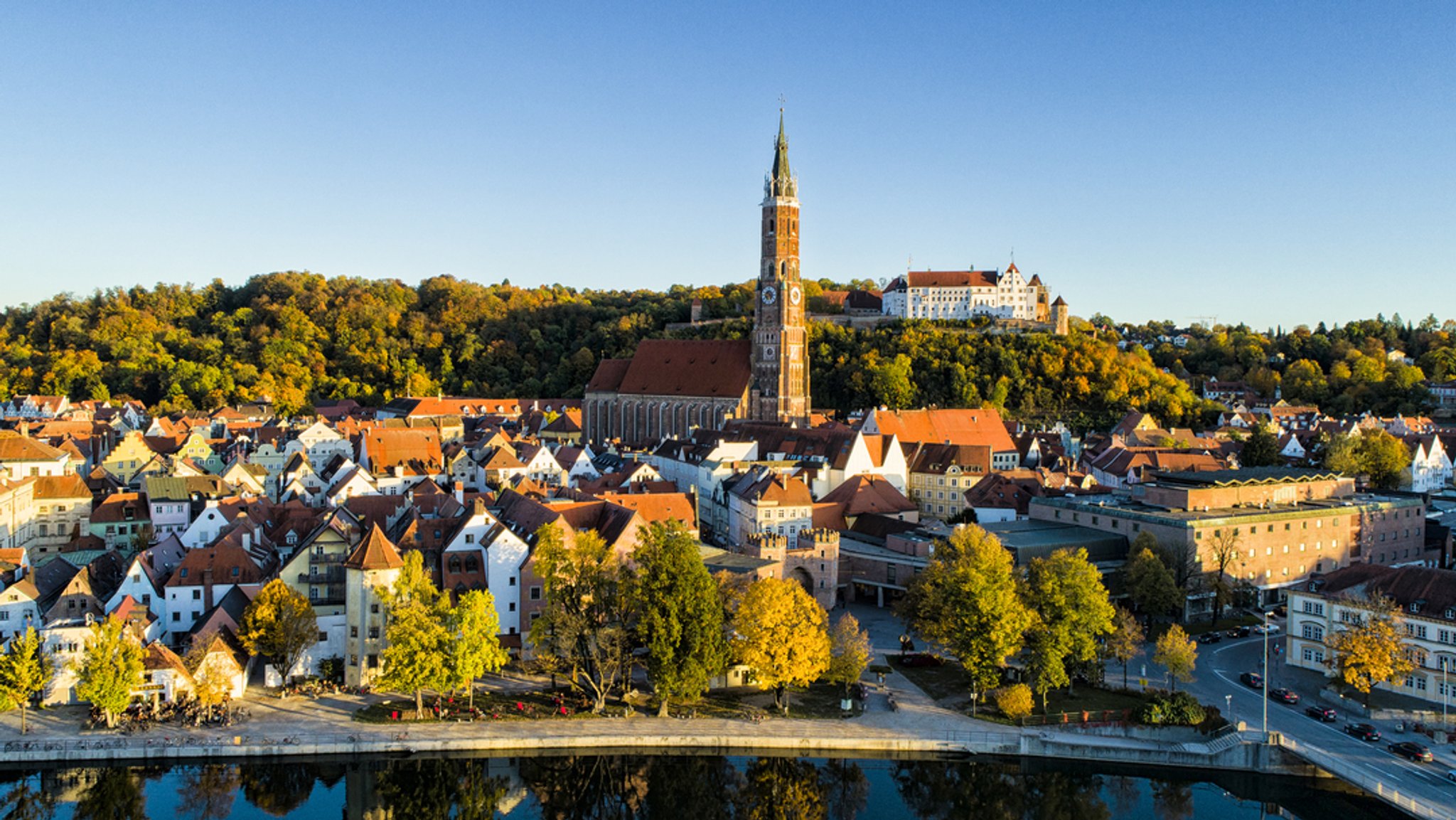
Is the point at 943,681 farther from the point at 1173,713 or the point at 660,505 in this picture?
the point at 660,505

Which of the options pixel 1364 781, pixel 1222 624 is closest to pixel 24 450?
pixel 1222 624

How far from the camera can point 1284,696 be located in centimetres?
3728

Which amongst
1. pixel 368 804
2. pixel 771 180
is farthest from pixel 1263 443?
pixel 368 804

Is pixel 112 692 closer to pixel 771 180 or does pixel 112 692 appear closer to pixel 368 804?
pixel 368 804

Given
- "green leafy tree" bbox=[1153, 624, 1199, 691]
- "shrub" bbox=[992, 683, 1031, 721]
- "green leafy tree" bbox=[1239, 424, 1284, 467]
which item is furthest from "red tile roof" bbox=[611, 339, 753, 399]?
"shrub" bbox=[992, 683, 1031, 721]

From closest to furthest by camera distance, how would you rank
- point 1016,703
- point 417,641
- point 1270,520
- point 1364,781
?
point 1364,781 → point 417,641 → point 1016,703 → point 1270,520

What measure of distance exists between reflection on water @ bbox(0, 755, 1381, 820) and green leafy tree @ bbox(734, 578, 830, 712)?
10.4 feet

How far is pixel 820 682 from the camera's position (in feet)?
132

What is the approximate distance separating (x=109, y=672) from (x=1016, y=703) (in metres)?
28.6

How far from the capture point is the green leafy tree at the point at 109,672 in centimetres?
3369

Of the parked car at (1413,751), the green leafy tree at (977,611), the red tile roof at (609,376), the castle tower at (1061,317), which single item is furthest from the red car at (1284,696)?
the castle tower at (1061,317)

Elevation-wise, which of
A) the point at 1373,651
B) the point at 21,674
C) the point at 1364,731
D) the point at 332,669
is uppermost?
the point at 1373,651

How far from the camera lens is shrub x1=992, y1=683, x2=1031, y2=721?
117 feet

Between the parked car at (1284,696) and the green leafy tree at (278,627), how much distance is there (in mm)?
33073
